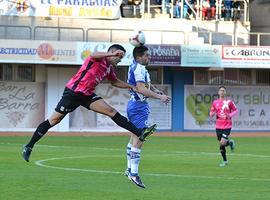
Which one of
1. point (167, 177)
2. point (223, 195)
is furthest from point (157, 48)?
point (223, 195)

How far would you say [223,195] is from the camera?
1279cm

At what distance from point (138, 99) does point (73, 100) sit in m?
1.56

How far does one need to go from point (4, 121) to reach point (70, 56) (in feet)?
18.4

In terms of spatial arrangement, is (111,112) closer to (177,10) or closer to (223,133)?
(223,133)

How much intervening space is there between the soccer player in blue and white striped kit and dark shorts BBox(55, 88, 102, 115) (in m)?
0.91

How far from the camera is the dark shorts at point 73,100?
14.1 m

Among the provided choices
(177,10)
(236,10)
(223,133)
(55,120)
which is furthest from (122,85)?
(236,10)

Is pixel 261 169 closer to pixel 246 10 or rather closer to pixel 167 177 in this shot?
pixel 167 177

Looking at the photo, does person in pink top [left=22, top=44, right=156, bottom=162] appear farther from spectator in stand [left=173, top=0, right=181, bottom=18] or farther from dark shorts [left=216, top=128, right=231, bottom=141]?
spectator in stand [left=173, top=0, right=181, bottom=18]

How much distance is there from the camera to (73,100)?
46.4 feet

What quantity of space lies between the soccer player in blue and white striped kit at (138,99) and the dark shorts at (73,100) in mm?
914

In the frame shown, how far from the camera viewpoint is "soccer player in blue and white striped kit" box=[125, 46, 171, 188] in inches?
555

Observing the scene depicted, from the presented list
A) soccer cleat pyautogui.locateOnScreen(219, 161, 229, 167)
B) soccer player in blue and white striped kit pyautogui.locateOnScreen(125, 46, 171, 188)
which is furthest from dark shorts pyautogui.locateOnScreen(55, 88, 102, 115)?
soccer cleat pyautogui.locateOnScreen(219, 161, 229, 167)

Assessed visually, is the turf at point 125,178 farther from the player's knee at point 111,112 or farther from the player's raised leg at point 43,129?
the player's knee at point 111,112
